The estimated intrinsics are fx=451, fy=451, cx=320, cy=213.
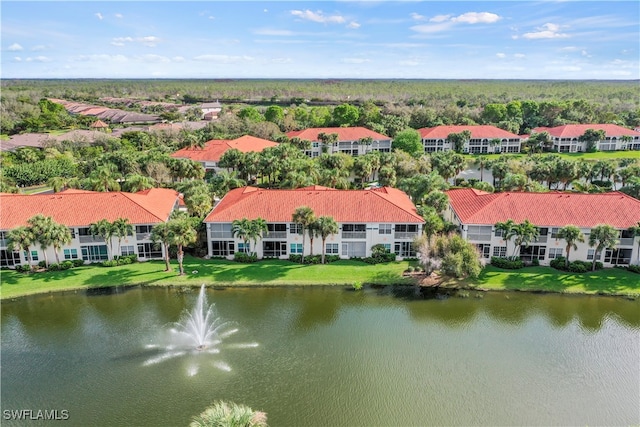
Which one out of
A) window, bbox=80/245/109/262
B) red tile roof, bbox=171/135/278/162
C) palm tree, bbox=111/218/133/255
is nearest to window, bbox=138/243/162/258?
palm tree, bbox=111/218/133/255

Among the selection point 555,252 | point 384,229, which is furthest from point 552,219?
point 384,229

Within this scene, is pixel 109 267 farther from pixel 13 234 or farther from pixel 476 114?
pixel 476 114

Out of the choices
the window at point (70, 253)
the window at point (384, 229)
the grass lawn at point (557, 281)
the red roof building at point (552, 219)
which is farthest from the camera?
the window at point (384, 229)

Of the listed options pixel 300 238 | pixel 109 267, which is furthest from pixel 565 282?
pixel 109 267

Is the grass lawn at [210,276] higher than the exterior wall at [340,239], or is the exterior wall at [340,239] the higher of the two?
the exterior wall at [340,239]

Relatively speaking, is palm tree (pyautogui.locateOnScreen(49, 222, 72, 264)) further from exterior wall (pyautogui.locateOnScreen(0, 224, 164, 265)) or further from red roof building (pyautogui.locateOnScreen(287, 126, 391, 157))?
red roof building (pyautogui.locateOnScreen(287, 126, 391, 157))

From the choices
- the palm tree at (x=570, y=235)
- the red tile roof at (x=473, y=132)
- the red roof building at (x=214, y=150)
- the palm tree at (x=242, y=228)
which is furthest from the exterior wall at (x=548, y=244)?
the red tile roof at (x=473, y=132)

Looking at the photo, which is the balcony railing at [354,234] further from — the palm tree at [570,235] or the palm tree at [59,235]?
the palm tree at [59,235]
